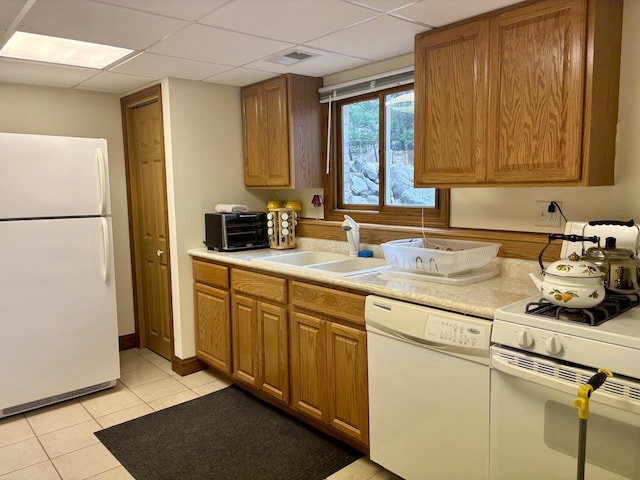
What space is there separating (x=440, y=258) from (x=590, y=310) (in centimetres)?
70

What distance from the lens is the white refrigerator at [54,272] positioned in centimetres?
286

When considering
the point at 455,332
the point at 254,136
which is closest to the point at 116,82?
the point at 254,136

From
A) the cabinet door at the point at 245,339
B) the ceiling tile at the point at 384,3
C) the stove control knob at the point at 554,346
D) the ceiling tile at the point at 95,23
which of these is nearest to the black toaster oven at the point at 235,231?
the cabinet door at the point at 245,339

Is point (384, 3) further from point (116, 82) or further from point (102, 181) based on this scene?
point (116, 82)

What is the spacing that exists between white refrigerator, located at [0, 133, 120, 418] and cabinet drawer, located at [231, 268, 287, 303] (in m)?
0.87

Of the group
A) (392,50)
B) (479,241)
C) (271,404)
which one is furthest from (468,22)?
(271,404)

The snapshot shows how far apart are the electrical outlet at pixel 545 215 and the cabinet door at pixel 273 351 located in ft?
4.52

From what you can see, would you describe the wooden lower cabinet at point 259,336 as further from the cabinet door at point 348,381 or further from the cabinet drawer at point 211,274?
the cabinet door at point 348,381

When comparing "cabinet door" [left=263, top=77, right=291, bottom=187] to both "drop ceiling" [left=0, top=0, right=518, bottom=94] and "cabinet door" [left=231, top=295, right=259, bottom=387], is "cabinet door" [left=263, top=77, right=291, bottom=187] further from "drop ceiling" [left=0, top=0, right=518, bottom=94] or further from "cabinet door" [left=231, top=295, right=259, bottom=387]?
"cabinet door" [left=231, top=295, right=259, bottom=387]

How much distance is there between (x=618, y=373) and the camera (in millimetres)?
1407

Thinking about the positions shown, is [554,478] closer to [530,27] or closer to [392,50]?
[530,27]

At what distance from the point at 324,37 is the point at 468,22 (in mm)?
699

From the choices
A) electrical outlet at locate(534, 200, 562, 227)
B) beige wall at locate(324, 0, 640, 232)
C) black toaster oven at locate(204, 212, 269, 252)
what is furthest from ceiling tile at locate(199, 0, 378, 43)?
black toaster oven at locate(204, 212, 269, 252)

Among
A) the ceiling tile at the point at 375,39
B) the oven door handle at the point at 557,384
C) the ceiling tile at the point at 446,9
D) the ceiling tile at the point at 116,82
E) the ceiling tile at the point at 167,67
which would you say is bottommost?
the oven door handle at the point at 557,384
